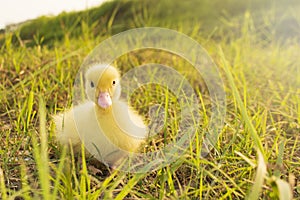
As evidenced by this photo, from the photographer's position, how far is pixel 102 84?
151cm

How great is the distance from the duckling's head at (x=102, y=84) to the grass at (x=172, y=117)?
4.6 inches

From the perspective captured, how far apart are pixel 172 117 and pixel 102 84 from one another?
17.6 inches

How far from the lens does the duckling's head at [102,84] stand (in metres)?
1.49

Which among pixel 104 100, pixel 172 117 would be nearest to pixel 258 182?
pixel 104 100

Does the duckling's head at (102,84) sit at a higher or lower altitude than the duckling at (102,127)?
higher

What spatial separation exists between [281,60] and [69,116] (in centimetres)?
216

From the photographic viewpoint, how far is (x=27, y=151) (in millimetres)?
1624

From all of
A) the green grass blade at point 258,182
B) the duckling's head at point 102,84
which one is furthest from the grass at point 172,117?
the duckling's head at point 102,84

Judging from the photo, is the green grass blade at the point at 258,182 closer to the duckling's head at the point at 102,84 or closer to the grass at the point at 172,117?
the grass at the point at 172,117

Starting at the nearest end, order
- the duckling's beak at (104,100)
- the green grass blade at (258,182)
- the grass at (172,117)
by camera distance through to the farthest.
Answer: the green grass blade at (258,182) → the grass at (172,117) → the duckling's beak at (104,100)

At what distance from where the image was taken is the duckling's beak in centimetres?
147

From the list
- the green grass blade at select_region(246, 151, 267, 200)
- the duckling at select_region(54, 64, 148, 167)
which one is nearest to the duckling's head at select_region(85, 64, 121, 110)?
the duckling at select_region(54, 64, 148, 167)

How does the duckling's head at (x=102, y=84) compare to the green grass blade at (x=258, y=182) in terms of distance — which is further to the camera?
the duckling's head at (x=102, y=84)

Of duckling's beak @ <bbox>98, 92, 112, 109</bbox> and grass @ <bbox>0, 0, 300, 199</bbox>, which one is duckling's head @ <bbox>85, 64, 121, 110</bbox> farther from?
grass @ <bbox>0, 0, 300, 199</bbox>
